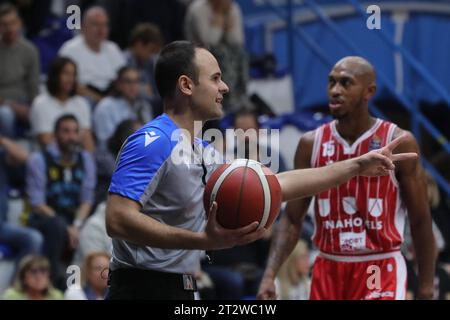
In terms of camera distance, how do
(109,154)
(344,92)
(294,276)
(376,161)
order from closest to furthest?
(376,161)
(344,92)
(294,276)
(109,154)

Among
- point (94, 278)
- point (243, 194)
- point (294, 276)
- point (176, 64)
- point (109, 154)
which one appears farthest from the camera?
point (109, 154)

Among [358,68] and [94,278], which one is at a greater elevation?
[358,68]

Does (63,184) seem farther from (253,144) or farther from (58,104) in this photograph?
(253,144)

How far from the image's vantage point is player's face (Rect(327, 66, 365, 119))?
644 centimetres

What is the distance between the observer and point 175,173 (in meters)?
5.11

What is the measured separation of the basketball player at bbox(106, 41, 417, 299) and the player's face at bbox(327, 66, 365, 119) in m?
1.22

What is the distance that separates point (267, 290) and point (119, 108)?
4273mm

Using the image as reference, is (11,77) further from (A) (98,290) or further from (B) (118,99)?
(A) (98,290)

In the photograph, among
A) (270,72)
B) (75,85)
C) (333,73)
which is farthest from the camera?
(270,72)

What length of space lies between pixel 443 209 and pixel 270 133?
188 cm

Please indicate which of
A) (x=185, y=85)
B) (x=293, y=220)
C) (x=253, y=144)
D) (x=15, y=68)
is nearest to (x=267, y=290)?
(x=293, y=220)

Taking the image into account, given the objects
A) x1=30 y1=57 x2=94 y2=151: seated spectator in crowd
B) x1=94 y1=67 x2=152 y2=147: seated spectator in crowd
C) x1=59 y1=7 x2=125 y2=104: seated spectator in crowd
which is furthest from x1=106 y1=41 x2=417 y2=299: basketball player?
x1=59 y1=7 x2=125 y2=104: seated spectator in crowd

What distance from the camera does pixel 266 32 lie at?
42.7ft
